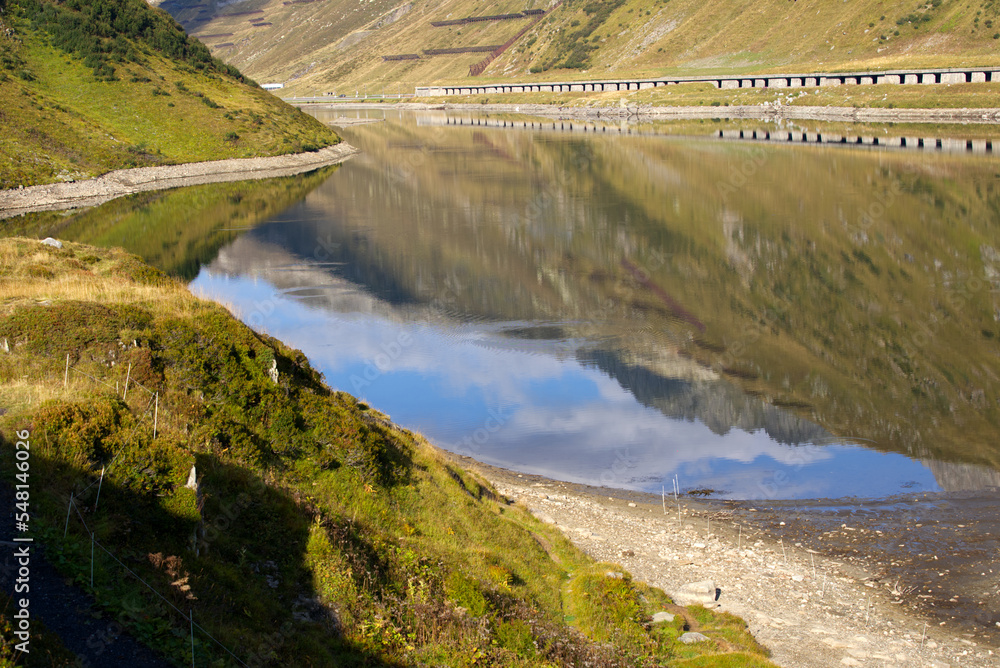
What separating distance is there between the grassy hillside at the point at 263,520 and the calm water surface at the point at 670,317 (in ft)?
25.0

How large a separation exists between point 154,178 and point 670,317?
73.1 metres

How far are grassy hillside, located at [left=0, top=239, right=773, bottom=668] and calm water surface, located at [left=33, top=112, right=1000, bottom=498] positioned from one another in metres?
7.62

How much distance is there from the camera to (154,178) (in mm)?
94125

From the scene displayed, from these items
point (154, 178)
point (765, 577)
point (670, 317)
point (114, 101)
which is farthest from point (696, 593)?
point (114, 101)

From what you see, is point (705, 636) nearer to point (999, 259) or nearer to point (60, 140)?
point (999, 259)

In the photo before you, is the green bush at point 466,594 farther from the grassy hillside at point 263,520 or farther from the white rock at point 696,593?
the white rock at point 696,593

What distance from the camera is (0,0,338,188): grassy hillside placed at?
88812 mm

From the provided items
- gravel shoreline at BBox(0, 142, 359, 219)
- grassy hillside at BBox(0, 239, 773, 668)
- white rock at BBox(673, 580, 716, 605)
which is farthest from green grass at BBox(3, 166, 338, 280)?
white rock at BBox(673, 580, 716, 605)

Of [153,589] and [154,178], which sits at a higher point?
[154,178]

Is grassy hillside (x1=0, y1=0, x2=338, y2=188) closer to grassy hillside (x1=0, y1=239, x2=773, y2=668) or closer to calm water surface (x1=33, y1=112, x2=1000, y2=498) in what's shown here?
calm water surface (x1=33, y1=112, x2=1000, y2=498)

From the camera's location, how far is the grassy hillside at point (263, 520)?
32.7 ft

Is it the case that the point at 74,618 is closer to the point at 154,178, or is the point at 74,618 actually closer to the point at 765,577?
the point at 765,577

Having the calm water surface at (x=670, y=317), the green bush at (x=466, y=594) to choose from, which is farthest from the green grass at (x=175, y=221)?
the green bush at (x=466, y=594)

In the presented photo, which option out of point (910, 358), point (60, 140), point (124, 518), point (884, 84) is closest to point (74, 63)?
point (60, 140)
